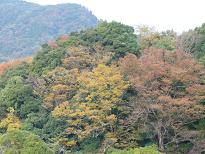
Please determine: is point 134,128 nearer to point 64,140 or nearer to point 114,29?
point 64,140

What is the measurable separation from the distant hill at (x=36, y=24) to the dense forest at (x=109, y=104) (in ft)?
261

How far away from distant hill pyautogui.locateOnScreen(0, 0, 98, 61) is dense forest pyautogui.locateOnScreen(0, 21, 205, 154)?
79.6 meters

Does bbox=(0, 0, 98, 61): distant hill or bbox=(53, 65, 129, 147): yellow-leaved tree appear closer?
bbox=(53, 65, 129, 147): yellow-leaved tree

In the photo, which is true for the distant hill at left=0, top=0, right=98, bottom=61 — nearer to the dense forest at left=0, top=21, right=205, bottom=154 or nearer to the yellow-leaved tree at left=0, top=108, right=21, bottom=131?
the dense forest at left=0, top=21, right=205, bottom=154

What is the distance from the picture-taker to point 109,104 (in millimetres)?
23859

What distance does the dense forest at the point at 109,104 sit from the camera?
2256 cm

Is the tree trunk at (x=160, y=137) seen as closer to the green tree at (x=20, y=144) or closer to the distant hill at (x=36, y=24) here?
the green tree at (x=20, y=144)

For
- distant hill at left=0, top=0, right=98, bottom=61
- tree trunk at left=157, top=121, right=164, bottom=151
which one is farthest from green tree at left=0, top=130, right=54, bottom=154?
distant hill at left=0, top=0, right=98, bottom=61

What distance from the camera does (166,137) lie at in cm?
2353

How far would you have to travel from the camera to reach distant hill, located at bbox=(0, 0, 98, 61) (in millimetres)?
110875

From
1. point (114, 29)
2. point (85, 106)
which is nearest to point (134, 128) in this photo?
point (85, 106)

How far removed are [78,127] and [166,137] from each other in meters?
4.66

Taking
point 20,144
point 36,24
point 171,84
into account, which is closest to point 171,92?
point 171,84

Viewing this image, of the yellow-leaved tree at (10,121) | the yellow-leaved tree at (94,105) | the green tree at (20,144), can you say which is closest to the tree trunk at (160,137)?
the yellow-leaved tree at (94,105)
